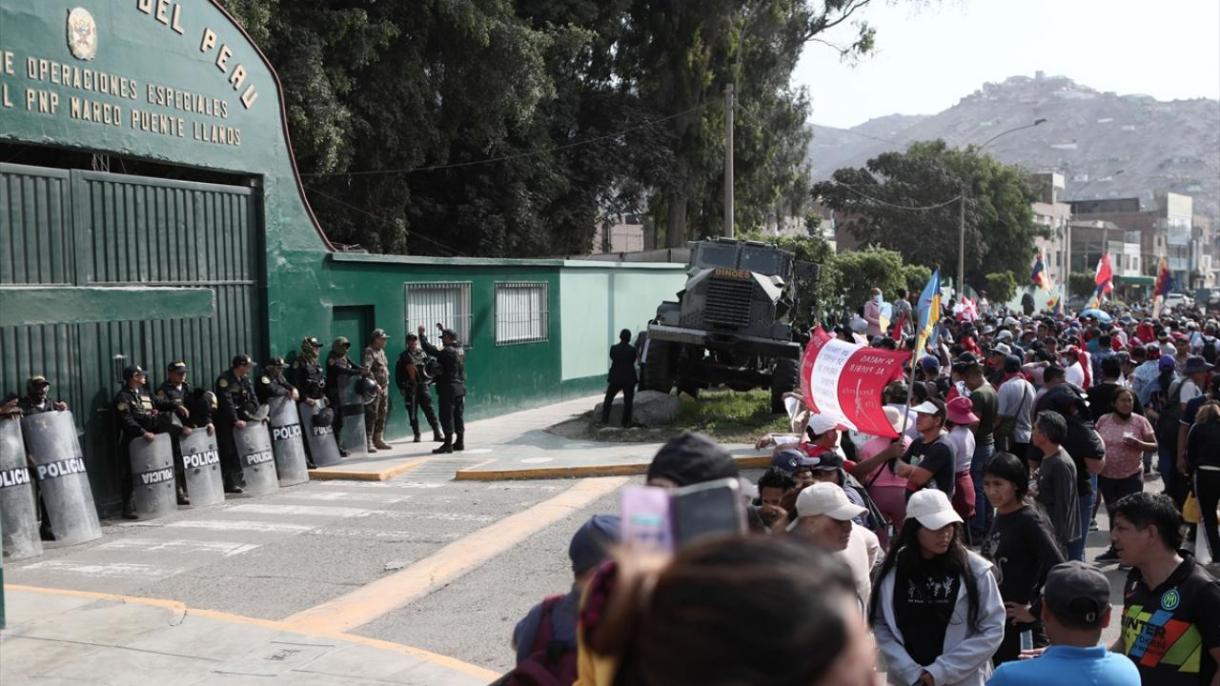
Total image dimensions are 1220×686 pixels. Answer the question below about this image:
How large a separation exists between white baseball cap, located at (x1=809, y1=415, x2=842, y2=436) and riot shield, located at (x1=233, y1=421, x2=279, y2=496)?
308 inches

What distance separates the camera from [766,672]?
4.59 ft

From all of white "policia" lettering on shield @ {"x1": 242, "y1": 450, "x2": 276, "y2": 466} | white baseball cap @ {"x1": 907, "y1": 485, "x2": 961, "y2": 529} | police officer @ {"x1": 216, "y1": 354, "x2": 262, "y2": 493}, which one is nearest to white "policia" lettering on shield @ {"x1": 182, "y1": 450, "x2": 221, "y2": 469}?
white "policia" lettering on shield @ {"x1": 242, "y1": 450, "x2": 276, "y2": 466}

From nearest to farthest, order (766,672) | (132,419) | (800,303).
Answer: (766,672) < (132,419) < (800,303)

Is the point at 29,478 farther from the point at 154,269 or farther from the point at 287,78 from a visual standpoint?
the point at 287,78

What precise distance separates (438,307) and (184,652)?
12065 millimetres

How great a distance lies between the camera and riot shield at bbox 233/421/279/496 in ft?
43.7

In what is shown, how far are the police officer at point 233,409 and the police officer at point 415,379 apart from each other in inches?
130

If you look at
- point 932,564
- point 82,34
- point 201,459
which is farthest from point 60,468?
point 932,564

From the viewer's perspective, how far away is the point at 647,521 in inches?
62.9

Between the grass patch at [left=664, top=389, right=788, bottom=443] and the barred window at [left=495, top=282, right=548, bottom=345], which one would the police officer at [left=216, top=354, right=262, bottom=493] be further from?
the barred window at [left=495, top=282, right=548, bottom=345]

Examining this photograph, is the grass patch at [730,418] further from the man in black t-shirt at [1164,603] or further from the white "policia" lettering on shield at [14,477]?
the man in black t-shirt at [1164,603]

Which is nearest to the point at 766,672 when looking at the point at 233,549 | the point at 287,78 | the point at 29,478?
the point at 233,549

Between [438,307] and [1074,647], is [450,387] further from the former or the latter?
[1074,647]

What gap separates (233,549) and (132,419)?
89.9 inches
